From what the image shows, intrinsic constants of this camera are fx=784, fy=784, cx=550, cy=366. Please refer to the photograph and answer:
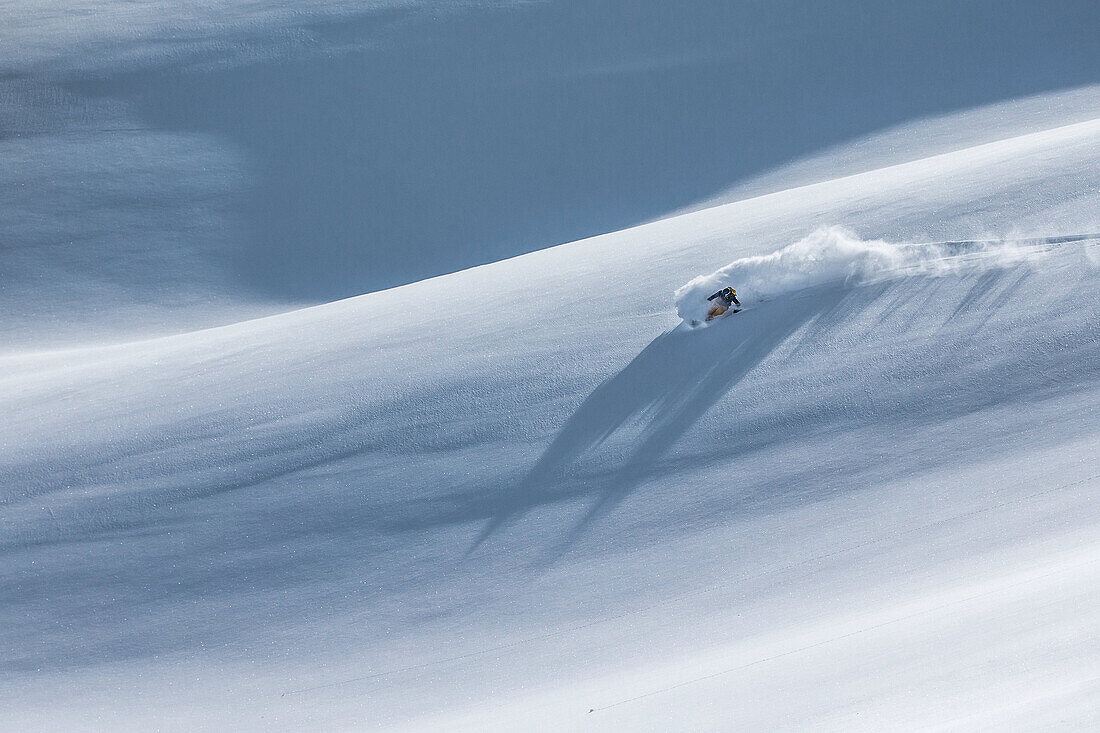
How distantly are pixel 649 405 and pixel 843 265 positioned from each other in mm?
2187

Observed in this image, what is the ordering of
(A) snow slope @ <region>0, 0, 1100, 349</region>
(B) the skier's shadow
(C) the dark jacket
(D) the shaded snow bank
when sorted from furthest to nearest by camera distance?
(A) snow slope @ <region>0, 0, 1100, 349</region> → (D) the shaded snow bank → (C) the dark jacket → (B) the skier's shadow

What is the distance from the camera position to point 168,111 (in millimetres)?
12203

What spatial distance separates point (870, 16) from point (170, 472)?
12062mm

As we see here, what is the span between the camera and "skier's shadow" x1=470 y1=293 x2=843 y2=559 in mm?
6227

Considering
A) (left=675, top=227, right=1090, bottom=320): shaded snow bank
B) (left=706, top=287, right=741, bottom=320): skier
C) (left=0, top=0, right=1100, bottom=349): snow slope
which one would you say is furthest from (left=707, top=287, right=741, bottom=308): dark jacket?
(left=0, top=0, right=1100, bottom=349): snow slope

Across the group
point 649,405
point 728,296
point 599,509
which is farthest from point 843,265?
point 599,509

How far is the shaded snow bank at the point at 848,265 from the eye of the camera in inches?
270

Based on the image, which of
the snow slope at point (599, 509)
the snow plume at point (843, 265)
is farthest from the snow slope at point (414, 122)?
the snow plume at point (843, 265)

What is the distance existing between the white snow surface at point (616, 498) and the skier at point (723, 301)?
0.12m

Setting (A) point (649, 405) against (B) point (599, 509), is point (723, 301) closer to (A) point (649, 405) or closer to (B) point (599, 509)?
(A) point (649, 405)

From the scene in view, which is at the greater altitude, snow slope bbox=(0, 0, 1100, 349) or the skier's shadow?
snow slope bbox=(0, 0, 1100, 349)

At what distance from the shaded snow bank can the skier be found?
0.06m

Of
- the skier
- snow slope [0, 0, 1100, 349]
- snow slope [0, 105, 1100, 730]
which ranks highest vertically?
snow slope [0, 0, 1100, 349]

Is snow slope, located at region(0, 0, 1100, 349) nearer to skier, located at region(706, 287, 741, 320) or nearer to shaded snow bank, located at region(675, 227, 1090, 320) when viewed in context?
shaded snow bank, located at region(675, 227, 1090, 320)
